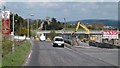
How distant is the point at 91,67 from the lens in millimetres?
24156

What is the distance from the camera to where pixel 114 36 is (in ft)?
208

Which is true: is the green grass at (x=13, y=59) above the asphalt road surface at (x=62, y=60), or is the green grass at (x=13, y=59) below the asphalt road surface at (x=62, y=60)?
above

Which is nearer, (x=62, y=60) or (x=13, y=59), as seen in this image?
(x=13, y=59)

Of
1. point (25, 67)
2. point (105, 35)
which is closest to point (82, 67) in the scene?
point (25, 67)

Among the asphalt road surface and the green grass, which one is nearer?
the green grass

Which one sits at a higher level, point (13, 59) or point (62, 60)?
point (13, 59)

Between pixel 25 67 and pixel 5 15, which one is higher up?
pixel 5 15

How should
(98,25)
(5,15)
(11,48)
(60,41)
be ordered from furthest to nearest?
(98,25), (60,41), (11,48), (5,15)

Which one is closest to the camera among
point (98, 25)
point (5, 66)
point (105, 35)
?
point (5, 66)

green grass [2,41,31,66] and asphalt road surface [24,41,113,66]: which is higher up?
green grass [2,41,31,66]

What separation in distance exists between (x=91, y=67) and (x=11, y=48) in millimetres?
11965

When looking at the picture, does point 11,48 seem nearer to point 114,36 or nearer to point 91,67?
point 91,67

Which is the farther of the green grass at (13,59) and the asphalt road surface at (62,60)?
the asphalt road surface at (62,60)

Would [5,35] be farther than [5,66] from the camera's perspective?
Yes
